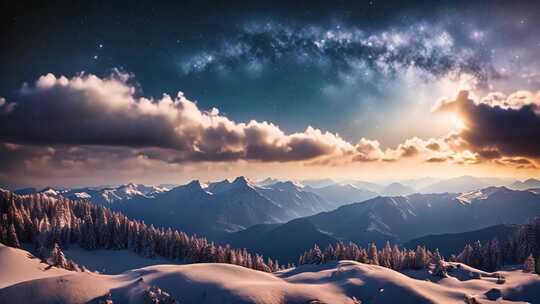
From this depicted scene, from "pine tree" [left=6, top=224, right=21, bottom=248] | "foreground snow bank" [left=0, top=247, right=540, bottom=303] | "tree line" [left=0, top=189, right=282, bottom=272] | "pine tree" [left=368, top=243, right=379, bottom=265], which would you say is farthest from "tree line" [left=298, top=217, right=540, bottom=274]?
"pine tree" [left=6, top=224, right=21, bottom=248]

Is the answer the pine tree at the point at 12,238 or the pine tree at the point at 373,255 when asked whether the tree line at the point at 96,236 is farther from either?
the pine tree at the point at 373,255

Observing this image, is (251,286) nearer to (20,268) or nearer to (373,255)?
(373,255)

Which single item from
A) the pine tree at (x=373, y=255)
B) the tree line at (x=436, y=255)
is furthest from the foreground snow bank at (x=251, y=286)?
the pine tree at (x=373, y=255)

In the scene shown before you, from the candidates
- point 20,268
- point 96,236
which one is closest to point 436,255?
point 20,268

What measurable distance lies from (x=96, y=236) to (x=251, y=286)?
118 metres

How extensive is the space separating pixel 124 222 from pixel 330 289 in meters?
127

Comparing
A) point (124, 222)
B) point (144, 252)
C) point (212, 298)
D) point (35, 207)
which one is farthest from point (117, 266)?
point (212, 298)

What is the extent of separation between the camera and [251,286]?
82.2 metres

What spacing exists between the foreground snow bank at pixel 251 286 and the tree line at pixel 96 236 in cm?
3285

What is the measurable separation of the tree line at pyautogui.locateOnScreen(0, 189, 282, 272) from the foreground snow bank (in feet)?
108

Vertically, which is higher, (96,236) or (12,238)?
(12,238)

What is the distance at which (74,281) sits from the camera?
8088cm

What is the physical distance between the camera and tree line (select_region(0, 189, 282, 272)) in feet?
479

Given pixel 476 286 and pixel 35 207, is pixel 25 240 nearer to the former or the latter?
pixel 35 207
